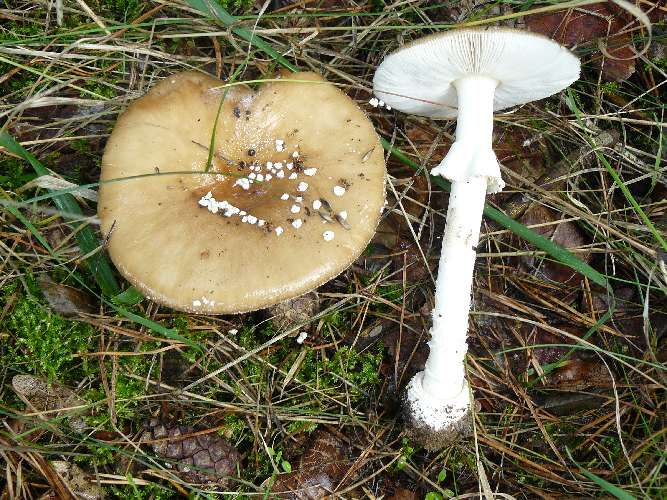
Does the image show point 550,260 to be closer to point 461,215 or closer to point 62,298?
point 461,215

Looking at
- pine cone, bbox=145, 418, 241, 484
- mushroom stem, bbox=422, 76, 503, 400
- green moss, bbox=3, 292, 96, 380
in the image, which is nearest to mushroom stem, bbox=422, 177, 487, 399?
mushroom stem, bbox=422, 76, 503, 400

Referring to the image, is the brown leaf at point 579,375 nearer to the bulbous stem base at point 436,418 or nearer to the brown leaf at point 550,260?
the brown leaf at point 550,260

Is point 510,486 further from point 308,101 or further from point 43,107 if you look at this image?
point 43,107

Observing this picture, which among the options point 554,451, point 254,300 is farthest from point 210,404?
point 554,451

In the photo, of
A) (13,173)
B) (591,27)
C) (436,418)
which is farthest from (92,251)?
(591,27)

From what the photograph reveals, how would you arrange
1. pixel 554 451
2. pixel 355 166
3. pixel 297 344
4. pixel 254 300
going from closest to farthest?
pixel 254 300 → pixel 355 166 → pixel 554 451 → pixel 297 344

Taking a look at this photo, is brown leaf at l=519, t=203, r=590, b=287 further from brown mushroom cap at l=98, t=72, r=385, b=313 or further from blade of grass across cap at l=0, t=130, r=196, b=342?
blade of grass across cap at l=0, t=130, r=196, b=342

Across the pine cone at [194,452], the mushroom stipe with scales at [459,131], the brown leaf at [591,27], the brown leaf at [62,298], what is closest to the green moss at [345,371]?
the mushroom stipe with scales at [459,131]
